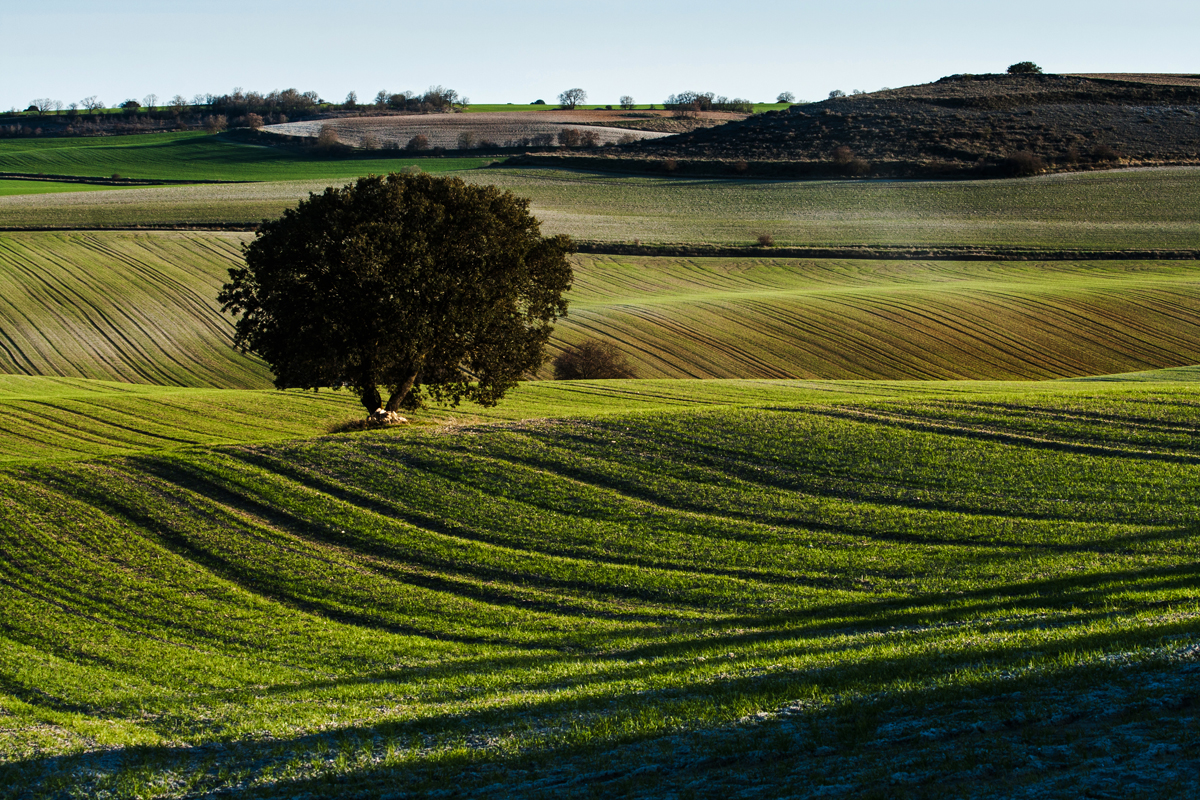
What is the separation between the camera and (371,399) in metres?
31.5

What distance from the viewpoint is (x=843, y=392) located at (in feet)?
117

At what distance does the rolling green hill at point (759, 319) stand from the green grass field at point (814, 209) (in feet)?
30.0

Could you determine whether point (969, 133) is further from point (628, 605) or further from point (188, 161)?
point (628, 605)

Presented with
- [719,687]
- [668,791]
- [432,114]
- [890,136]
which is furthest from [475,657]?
[432,114]

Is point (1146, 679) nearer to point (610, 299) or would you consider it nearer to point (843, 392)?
point (843, 392)

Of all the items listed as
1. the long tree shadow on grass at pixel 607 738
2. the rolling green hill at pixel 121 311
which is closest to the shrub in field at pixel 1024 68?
the rolling green hill at pixel 121 311

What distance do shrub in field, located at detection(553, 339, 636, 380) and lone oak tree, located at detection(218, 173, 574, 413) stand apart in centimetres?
1246

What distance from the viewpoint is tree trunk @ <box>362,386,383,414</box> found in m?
31.3

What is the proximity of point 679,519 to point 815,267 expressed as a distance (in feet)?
165

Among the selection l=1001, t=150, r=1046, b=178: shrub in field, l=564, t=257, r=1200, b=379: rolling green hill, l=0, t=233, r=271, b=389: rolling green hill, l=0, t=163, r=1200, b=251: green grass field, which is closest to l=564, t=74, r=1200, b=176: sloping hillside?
l=1001, t=150, r=1046, b=178: shrub in field

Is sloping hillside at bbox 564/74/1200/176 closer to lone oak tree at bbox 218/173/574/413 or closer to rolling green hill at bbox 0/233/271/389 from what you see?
rolling green hill at bbox 0/233/271/389

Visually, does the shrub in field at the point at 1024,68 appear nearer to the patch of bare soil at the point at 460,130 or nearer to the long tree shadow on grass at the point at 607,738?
the patch of bare soil at the point at 460,130

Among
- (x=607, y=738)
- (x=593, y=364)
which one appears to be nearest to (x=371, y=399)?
(x=593, y=364)

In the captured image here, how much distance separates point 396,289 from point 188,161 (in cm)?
11328
